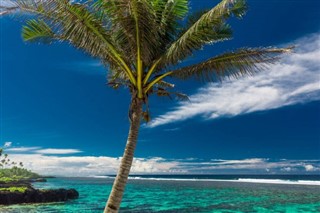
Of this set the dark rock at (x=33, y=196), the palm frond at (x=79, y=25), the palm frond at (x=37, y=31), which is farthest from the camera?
the dark rock at (x=33, y=196)

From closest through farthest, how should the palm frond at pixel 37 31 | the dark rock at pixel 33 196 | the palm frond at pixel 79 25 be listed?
the palm frond at pixel 79 25 < the palm frond at pixel 37 31 < the dark rock at pixel 33 196

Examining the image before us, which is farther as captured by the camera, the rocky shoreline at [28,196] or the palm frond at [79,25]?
the rocky shoreline at [28,196]

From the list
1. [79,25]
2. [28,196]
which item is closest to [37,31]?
[79,25]

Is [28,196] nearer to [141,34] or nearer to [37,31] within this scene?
[37,31]

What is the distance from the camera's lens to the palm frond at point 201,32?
8.55m

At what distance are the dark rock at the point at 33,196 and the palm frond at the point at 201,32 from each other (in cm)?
2913

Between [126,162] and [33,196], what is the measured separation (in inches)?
1160

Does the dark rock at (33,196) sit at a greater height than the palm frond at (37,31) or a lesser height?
lesser

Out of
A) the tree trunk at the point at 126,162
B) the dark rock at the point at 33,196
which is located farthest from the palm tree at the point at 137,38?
the dark rock at the point at 33,196

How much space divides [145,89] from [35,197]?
29667mm

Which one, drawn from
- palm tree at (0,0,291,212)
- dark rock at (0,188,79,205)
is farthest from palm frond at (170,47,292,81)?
dark rock at (0,188,79,205)

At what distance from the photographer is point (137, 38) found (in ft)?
29.3

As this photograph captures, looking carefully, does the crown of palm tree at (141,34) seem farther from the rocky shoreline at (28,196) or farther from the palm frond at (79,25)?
the rocky shoreline at (28,196)

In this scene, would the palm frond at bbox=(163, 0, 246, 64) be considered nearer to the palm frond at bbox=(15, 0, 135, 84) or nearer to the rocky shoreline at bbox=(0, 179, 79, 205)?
the palm frond at bbox=(15, 0, 135, 84)
